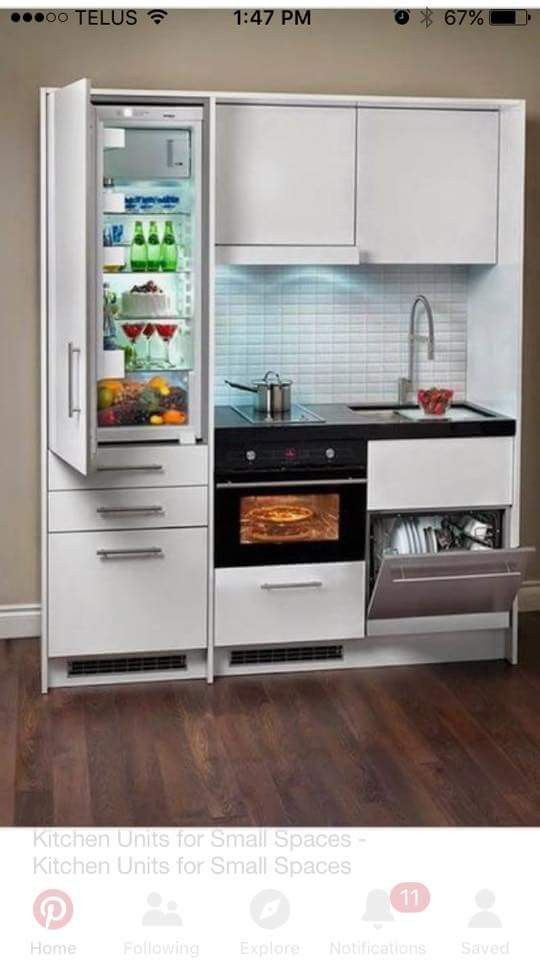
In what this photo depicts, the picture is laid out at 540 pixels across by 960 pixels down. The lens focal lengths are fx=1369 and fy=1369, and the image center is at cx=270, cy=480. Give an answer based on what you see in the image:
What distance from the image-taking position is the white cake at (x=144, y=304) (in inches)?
195

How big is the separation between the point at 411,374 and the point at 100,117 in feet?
5.51

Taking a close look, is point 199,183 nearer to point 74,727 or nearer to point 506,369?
point 506,369

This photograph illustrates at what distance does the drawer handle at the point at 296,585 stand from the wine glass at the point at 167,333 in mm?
881

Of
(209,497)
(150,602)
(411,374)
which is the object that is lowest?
(150,602)

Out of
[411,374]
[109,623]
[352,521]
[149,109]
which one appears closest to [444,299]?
[411,374]

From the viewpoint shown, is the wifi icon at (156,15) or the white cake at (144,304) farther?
the wifi icon at (156,15)

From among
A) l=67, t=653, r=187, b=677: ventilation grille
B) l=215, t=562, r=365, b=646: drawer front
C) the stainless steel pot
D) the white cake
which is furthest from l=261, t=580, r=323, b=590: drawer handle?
the white cake

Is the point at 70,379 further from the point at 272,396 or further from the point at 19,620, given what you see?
the point at 19,620

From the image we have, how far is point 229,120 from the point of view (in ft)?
16.0

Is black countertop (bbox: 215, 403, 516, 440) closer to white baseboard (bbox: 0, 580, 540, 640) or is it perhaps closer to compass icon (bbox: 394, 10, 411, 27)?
white baseboard (bbox: 0, 580, 540, 640)

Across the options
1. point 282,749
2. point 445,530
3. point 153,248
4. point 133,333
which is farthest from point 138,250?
point 282,749

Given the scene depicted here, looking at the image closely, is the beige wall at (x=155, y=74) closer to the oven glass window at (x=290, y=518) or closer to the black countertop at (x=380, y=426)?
the black countertop at (x=380, y=426)

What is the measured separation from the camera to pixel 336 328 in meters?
5.55

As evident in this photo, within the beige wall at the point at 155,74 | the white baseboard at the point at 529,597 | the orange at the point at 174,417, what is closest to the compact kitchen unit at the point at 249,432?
the orange at the point at 174,417
